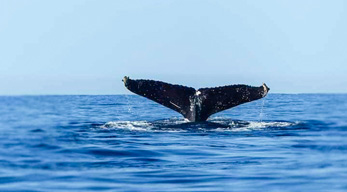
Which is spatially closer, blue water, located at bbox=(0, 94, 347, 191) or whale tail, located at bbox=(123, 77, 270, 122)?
blue water, located at bbox=(0, 94, 347, 191)

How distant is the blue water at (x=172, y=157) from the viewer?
887 centimetres

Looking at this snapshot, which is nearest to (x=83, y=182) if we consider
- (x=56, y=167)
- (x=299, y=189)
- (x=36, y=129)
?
(x=56, y=167)

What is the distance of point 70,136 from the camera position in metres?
14.6

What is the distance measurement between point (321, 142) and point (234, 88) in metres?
3.67

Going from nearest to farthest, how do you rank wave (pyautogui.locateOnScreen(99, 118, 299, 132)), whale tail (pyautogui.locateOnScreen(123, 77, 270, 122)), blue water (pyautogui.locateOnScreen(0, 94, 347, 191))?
1. blue water (pyautogui.locateOnScreen(0, 94, 347, 191))
2. wave (pyautogui.locateOnScreen(99, 118, 299, 132))
3. whale tail (pyautogui.locateOnScreen(123, 77, 270, 122))

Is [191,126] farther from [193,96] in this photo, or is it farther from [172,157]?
[172,157]

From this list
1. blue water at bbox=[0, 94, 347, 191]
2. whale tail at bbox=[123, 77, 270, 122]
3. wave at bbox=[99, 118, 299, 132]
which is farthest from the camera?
whale tail at bbox=[123, 77, 270, 122]

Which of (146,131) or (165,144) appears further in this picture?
(146,131)

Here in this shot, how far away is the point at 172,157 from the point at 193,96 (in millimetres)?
5521

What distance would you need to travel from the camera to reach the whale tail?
16391mm

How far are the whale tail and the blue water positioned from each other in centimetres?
48

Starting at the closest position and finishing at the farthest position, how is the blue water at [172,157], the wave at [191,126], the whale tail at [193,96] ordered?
1. the blue water at [172,157]
2. the wave at [191,126]
3. the whale tail at [193,96]

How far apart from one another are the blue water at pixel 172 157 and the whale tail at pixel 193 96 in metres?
0.48

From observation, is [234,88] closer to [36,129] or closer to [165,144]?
[165,144]
